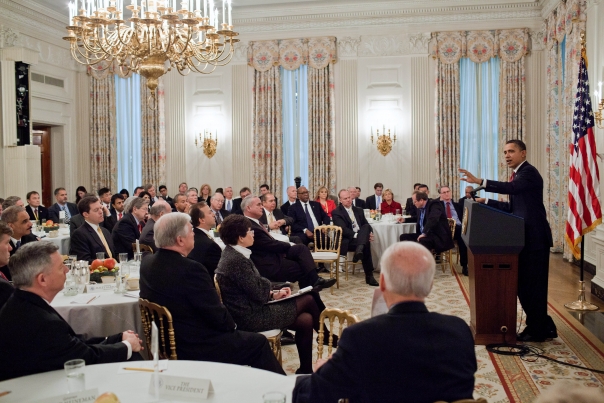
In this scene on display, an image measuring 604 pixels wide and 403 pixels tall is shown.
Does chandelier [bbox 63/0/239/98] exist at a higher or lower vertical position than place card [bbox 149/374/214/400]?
higher

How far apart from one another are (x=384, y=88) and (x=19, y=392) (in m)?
11.2

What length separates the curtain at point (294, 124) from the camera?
13.2m

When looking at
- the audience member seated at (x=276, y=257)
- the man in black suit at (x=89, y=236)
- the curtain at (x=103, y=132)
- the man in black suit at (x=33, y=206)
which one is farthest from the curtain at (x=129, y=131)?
the man in black suit at (x=89, y=236)

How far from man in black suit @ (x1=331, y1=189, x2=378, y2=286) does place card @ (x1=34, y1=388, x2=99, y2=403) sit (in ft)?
22.5

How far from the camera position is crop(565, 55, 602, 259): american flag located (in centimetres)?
675

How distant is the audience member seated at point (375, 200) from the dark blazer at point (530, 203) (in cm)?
689

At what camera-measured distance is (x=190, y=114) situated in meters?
13.6

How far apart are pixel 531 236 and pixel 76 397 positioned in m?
4.35

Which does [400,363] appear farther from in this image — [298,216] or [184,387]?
[298,216]

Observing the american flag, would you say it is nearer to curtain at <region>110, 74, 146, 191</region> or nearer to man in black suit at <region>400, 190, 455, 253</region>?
man in black suit at <region>400, 190, 455, 253</region>

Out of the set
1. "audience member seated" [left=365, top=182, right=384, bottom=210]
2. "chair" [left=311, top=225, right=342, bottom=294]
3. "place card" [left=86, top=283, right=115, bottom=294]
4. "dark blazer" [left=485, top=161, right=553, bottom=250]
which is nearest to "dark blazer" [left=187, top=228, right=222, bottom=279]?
"place card" [left=86, top=283, right=115, bottom=294]

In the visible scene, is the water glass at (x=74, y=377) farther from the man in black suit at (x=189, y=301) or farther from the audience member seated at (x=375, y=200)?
the audience member seated at (x=375, y=200)

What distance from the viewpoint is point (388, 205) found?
11.9 m

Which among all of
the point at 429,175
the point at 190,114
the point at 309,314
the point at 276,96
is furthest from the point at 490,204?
the point at 190,114
